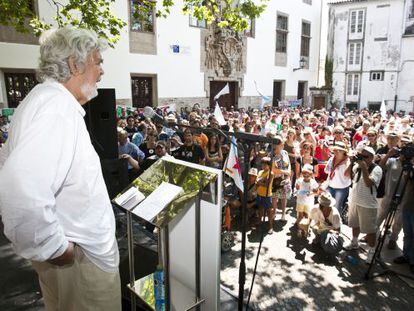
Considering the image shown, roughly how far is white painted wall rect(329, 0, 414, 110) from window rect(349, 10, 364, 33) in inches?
12.4

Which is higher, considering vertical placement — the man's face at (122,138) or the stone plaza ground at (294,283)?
the man's face at (122,138)

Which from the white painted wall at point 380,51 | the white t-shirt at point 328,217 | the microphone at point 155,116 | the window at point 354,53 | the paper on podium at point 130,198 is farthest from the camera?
the window at point 354,53

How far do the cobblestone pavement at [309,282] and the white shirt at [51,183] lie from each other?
8.38 ft

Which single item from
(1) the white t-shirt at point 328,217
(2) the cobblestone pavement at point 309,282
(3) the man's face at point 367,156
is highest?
(3) the man's face at point 367,156

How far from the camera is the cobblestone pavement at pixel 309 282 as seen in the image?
3.50m

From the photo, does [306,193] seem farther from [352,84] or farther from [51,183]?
[352,84]

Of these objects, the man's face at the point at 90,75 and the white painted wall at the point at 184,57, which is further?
the white painted wall at the point at 184,57

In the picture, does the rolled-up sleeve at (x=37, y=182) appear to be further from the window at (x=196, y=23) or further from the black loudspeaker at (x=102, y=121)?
the window at (x=196, y=23)

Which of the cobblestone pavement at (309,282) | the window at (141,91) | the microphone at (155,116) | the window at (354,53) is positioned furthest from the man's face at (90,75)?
the window at (354,53)

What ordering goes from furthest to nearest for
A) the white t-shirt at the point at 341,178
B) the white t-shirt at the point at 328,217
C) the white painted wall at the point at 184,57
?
the white painted wall at the point at 184,57
the white t-shirt at the point at 341,178
the white t-shirt at the point at 328,217

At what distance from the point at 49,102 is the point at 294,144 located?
249 inches

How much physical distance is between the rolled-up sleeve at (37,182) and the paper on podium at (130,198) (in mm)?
799

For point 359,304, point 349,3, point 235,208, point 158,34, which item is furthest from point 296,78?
point 359,304

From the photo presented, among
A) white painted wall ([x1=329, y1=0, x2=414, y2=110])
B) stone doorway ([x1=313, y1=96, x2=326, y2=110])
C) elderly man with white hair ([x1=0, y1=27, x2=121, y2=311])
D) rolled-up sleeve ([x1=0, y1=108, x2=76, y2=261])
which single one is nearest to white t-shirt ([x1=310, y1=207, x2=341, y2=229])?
elderly man with white hair ([x1=0, y1=27, x2=121, y2=311])
